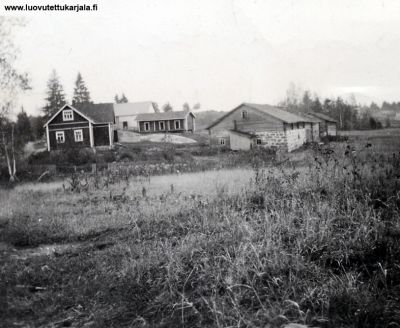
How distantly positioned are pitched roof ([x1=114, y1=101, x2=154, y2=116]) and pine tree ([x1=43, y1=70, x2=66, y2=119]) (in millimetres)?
11316

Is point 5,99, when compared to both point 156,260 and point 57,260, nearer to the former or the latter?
point 57,260

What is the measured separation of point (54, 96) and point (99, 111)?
29.4 m

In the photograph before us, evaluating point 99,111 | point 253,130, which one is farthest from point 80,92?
point 253,130

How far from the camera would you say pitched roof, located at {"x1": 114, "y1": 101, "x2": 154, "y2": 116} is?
241 feet

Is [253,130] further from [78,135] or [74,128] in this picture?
[74,128]

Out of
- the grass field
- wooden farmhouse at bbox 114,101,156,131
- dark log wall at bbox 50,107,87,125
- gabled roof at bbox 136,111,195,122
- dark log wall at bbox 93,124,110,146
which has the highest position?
wooden farmhouse at bbox 114,101,156,131

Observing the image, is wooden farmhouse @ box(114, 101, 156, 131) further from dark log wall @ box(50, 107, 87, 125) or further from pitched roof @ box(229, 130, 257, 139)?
pitched roof @ box(229, 130, 257, 139)

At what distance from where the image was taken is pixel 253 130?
120 feet

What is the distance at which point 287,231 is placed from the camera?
559 cm

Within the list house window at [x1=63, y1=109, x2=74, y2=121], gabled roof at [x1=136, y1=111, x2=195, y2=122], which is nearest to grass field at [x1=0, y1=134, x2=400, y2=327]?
house window at [x1=63, y1=109, x2=74, y2=121]

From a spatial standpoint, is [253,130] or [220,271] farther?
[253,130]

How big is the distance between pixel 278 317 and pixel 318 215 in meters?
2.83

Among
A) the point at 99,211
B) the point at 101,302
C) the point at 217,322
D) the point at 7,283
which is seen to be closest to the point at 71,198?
the point at 99,211

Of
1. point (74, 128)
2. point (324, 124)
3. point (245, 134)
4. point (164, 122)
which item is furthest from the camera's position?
point (164, 122)
